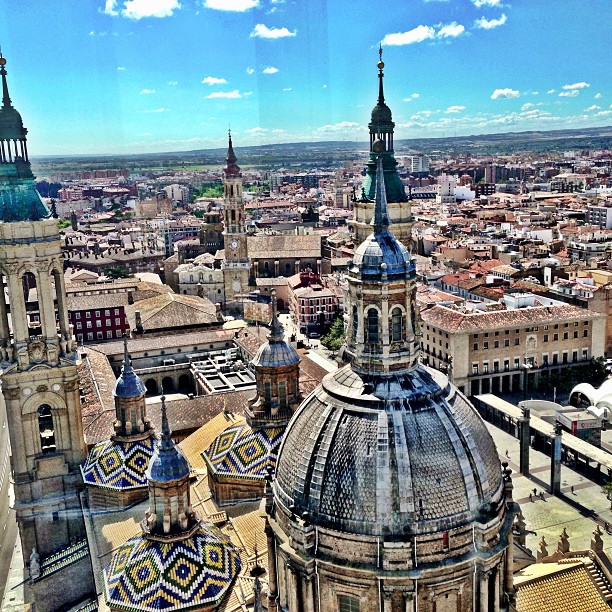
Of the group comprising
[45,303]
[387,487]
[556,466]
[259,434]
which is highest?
[45,303]

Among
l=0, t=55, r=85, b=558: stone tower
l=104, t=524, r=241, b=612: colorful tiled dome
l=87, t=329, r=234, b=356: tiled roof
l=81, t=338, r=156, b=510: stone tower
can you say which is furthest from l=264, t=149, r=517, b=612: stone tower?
l=87, t=329, r=234, b=356: tiled roof

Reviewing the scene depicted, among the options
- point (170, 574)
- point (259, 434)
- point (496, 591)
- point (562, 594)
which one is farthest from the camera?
point (259, 434)

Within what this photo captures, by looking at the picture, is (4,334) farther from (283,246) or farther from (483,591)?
(283,246)

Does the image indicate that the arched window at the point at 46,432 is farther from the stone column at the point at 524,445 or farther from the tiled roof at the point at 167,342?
the stone column at the point at 524,445

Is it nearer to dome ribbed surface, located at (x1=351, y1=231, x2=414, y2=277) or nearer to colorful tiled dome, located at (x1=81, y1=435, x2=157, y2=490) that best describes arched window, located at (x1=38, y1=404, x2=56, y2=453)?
colorful tiled dome, located at (x1=81, y1=435, x2=157, y2=490)

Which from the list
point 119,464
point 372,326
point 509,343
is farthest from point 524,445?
point 372,326

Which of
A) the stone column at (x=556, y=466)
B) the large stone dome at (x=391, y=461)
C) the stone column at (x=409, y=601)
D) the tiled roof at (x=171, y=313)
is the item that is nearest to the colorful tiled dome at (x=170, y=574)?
the large stone dome at (x=391, y=461)
